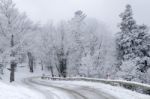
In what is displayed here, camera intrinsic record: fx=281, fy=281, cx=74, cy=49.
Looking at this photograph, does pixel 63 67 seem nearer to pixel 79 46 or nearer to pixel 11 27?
pixel 79 46

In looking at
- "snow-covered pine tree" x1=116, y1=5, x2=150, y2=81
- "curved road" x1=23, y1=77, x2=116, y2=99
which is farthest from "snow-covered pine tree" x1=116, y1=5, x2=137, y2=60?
"curved road" x1=23, y1=77, x2=116, y2=99

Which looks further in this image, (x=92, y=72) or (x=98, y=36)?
(x=98, y=36)

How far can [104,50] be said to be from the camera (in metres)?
57.2

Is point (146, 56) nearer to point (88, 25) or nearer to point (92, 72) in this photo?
point (92, 72)

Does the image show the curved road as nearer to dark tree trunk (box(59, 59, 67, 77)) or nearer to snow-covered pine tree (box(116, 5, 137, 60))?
snow-covered pine tree (box(116, 5, 137, 60))

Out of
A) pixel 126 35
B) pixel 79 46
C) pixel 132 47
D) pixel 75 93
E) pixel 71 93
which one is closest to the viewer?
pixel 75 93

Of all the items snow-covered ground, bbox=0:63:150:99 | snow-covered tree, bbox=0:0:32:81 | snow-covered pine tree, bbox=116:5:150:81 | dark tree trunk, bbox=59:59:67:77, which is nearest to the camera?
snow-covered ground, bbox=0:63:150:99

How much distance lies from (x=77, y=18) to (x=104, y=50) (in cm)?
851

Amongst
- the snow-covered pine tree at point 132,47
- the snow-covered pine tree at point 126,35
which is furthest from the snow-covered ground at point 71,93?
the snow-covered pine tree at point 126,35

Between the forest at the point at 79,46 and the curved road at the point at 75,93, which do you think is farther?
the forest at the point at 79,46

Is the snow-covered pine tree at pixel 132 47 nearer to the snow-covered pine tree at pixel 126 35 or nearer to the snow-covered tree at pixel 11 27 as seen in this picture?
the snow-covered pine tree at pixel 126 35

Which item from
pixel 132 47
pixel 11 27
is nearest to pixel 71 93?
pixel 11 27

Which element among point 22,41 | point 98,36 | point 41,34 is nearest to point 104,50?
point 98,36

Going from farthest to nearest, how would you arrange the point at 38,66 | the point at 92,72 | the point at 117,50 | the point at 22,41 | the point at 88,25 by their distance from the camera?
the point at 38,66
the point at 88,25
the point at 92,72
the point at 117,50
the point at 22,41
